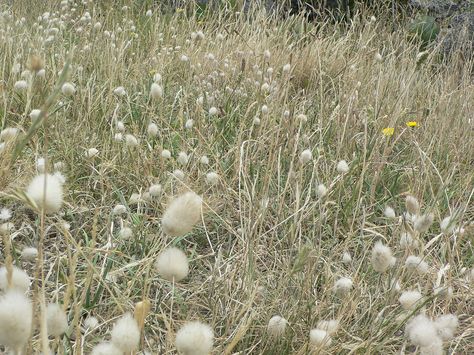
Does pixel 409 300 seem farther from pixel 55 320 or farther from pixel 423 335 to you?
pixel 55 320

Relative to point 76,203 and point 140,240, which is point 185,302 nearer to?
point 140,240

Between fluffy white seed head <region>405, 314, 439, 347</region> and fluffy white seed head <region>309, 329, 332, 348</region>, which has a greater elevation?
fluffy white seed head <region>405, 314, 439, 347</region>

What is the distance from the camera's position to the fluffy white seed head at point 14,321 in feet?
1.68

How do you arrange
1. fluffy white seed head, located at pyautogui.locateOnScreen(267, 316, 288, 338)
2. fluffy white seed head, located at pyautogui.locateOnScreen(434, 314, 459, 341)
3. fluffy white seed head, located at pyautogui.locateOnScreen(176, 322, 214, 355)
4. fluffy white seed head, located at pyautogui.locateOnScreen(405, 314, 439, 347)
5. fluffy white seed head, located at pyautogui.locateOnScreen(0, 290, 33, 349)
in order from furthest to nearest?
fluffy white seed head, located at pyautogui.locateOnScreen(267, 316, 288, 338), fluffy white seed head, located at pyautogui.locateOnScreen(434, 314, 459, 341), fluffy white seed head, located at pyautogui.locateOnScreen(405, 314, 439, 347), fluffy white seed head, located at pyautogui.locateOnScreen(176, 322, 214, 355), fluffy white seed head, located at pyautogui.locateOnScreen(0, 290, 33, 349)

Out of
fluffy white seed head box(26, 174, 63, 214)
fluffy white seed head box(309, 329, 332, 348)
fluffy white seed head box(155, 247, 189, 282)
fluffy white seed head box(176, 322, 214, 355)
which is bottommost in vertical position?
fluffy white seed head box(309, 329, 332, 348)

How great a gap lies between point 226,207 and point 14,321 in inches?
50.5

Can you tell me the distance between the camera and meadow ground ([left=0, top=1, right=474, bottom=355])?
36.2 inches

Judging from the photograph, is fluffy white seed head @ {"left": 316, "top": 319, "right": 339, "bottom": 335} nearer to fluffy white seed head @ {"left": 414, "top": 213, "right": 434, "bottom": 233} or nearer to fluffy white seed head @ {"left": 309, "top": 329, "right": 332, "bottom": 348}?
fluffy white seed head @ {"left": 309, "top": 329, "right": 332, "bottom": 348}

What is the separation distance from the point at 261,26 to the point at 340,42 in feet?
1.73

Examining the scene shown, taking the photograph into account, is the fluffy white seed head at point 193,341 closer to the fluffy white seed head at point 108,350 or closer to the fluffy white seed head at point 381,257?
the fluffy white seed head at point 108,350

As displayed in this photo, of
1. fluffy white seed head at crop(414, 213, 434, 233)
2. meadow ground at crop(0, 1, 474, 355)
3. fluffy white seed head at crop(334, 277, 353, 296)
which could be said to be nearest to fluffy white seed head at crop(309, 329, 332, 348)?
meadow ground at crop(0, 1, 474, 355)

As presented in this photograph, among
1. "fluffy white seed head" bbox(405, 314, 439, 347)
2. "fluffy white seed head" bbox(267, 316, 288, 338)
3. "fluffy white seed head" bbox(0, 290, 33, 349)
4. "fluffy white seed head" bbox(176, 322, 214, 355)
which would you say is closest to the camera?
"fluffy white seed head" bbox(0, 290, 33, 349)

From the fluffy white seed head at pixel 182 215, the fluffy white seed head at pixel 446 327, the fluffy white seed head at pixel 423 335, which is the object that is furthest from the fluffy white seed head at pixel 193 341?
the fluffy white seed head at pixel 446 327

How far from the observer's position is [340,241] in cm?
177
